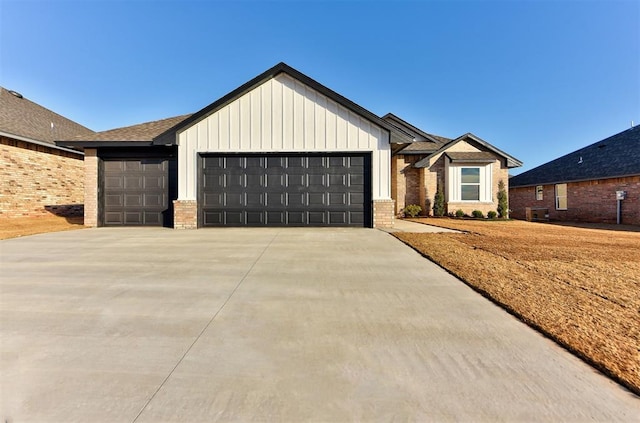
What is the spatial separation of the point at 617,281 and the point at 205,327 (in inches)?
223

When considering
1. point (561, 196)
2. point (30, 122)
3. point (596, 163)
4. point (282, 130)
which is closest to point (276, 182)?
point (282, 130)

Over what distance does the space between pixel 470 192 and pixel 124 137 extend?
17.2 metres

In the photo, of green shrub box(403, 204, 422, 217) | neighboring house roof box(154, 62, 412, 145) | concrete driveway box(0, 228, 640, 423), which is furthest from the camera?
green shrub box(403, 204, 422, 217)

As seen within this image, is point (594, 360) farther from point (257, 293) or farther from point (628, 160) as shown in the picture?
point (628, 160)

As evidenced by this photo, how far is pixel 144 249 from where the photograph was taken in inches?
250

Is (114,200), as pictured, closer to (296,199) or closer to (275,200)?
(275,200)

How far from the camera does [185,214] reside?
33.0ft

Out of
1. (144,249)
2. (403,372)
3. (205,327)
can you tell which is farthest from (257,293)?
(144,249)

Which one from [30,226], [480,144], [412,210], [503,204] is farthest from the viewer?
[480,144]

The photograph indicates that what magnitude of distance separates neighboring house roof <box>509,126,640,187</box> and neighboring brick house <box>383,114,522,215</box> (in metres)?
3.73

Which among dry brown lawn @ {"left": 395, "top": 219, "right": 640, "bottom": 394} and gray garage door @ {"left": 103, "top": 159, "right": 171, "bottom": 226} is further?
gray garage door @ {"left": 103, "top": 159, "right": 171, "bottom": 226}

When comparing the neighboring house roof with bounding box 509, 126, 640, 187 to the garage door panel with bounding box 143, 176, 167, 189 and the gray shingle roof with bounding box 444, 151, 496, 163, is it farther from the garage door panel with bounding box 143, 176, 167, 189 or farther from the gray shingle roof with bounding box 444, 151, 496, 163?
the garage door panel with bounding box 143, 176, 167, 189

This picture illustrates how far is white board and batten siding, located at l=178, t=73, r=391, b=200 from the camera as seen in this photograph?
32.9ft

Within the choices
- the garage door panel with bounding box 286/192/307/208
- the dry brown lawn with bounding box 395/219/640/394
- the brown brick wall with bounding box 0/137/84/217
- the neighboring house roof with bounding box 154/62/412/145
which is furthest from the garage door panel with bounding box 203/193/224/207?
the brown brick wall with bounding box 0/137/84/217
